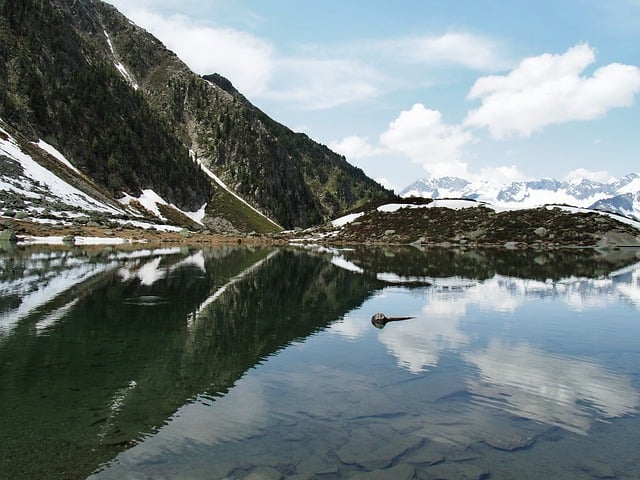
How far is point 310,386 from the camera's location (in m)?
17.3

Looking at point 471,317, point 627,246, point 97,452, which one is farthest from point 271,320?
point 627,246

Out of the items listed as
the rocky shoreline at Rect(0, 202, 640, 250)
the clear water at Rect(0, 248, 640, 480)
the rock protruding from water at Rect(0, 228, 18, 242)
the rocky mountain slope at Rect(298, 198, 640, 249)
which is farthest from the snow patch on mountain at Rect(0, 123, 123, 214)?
the clear water at Rect(0, 248, 640, 480)

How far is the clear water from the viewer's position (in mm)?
11812

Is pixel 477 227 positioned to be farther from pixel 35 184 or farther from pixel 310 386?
pixel 310 386

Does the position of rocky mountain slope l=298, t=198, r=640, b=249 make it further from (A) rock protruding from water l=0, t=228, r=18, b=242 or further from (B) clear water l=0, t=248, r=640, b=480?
(B) clear water l=0, t=248, r=640, b=480

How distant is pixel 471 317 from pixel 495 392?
45.2 feet

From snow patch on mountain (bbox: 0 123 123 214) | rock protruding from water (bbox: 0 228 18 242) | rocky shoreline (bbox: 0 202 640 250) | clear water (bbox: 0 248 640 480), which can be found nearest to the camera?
clear water (bbox: 0 248 640 480)

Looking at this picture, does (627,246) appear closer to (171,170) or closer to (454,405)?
(454,405)

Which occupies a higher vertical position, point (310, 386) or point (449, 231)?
point (449, 231)

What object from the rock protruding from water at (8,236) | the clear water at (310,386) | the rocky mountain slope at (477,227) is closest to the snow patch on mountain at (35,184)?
the rock protruding from water at (8,236)

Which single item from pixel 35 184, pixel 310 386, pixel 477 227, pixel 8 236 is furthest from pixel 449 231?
pixel 310 386

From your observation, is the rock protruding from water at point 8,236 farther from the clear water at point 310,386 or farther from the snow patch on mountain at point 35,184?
the clear water at point 310,386

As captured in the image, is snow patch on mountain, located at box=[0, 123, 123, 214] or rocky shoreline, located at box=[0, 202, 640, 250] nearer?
rocky shoreline, located at box=[0, 202, 640, 250]

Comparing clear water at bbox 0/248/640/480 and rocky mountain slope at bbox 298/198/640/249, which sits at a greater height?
rocky mountain slope at bbox 298/198/640/249
